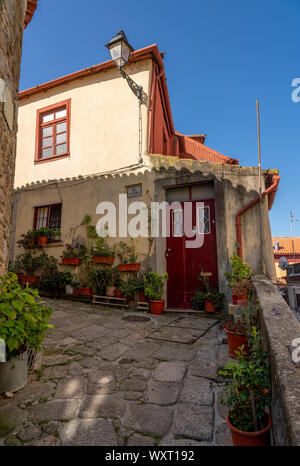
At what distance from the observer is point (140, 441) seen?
65.8 inches

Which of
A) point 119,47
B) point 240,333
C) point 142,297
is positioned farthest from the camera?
point 142,297

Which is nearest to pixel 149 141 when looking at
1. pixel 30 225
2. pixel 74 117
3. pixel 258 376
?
pixel 74 117

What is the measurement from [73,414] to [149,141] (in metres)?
6.13

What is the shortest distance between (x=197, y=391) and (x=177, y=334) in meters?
1.72

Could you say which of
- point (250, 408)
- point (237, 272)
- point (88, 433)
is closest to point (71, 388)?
point (88, 433)

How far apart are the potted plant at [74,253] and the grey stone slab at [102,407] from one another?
490 cm

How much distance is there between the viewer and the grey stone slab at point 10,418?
176cm

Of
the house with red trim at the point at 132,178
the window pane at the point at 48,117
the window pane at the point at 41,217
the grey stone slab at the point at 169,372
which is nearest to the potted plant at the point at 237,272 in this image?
the house with red trim at the point at 132,178

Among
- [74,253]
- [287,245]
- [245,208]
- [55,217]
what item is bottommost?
[74,253]

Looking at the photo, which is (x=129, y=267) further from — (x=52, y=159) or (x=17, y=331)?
(x=52, y=159)

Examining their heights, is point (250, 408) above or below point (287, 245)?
below

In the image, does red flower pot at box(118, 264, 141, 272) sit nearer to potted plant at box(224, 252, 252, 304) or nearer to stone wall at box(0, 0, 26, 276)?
potted plant at box(224, 252, 252, 304)

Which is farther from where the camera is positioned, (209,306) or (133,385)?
(209,306)

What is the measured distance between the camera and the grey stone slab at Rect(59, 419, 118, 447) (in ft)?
5.37
